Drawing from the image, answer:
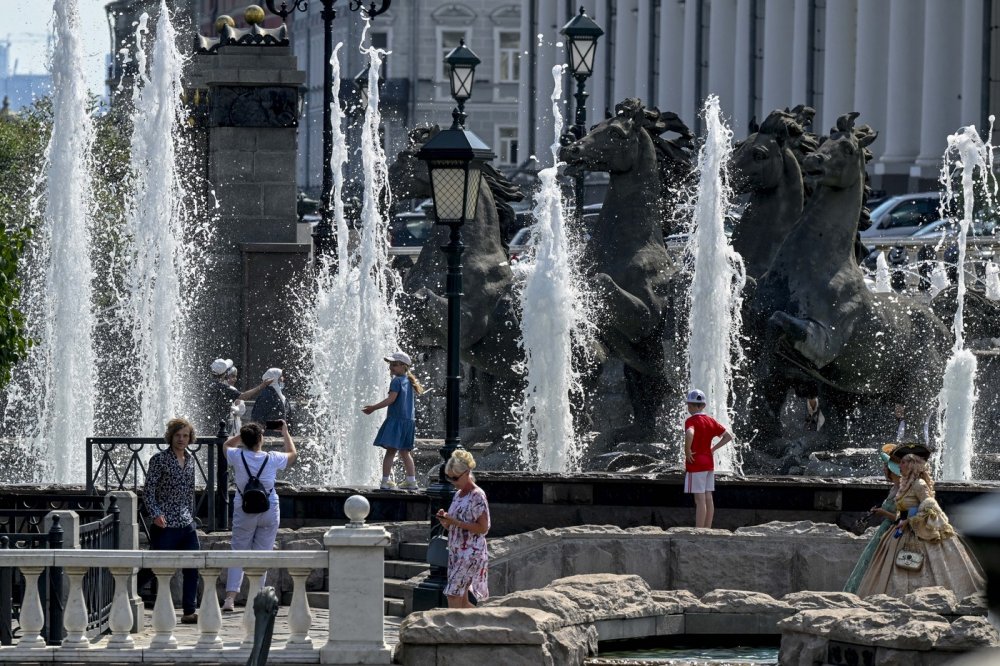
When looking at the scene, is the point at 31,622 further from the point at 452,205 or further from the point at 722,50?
the point at 722,50

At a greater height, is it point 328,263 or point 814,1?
point 814,1

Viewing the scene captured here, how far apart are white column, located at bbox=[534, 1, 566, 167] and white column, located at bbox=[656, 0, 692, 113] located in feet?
11.3

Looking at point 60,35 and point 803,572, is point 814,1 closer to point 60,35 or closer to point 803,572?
point 60,35

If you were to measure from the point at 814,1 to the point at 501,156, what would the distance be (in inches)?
960

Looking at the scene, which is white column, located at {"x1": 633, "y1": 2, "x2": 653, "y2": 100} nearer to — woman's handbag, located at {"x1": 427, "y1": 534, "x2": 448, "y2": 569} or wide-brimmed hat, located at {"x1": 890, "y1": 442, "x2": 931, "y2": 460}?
woman's handbag, located at {"x1": 427, "y1": 534, "x2": 448, "y2": 569}

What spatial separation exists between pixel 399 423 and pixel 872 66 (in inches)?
1759

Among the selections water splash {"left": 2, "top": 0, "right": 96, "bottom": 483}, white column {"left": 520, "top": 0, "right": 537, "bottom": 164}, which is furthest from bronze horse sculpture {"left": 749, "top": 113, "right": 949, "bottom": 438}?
white column {"left": 520, "top": 0, "right": 537, "bottom": 164}

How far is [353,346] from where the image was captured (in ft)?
78.9

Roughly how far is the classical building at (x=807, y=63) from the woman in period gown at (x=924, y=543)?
111 ft

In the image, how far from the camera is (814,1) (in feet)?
222

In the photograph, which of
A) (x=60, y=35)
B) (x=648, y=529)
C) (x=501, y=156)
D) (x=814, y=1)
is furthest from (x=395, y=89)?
(x=648, y=529)

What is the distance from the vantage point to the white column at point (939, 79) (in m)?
57.3

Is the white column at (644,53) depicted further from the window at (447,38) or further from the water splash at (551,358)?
the water splash at (551,358)

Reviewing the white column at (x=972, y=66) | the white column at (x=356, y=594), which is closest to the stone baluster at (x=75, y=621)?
the white column at (x=356, y=594)
